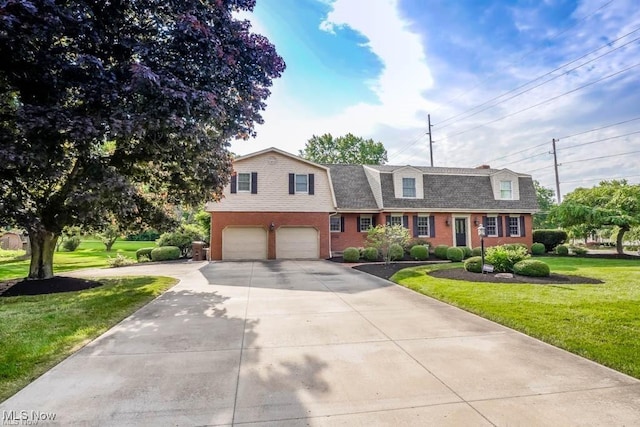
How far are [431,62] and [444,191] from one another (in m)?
11.0

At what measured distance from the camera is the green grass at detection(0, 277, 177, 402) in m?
4.05

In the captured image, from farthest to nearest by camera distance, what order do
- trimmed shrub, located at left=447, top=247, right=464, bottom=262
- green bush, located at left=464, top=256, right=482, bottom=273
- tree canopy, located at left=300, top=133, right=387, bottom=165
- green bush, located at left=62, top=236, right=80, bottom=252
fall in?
tree canopy, located at left=300, top=133, right=387, bottom=165 → green bush, located at left=62, top=236, right=80, bottom=252 → trimmed shrub, located at left=447, top=247, right=464, bottom=262 → green bush, located at left=464, top=256, right=482, bottom=273

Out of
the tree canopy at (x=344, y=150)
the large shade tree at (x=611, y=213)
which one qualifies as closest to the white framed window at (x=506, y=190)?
the large shade tree at (x=611, y=213)

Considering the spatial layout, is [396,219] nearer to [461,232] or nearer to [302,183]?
[461,232]

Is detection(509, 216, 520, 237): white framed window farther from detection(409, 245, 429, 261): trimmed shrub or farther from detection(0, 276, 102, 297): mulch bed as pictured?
detection(0, 276, 102, 297): mulch bed

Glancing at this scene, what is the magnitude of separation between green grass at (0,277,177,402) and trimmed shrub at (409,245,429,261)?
12.6 metres

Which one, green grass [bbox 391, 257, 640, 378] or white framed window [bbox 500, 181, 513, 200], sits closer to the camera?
green grass [bbox 391, 257, 640, 378]

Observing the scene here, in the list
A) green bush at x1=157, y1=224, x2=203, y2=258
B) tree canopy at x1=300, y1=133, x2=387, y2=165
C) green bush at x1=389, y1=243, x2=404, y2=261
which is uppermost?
tree canopy at x1=300, y1=133, x2=387, y2=165

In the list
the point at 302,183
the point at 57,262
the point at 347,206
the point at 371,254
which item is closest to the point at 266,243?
the point at 302,183

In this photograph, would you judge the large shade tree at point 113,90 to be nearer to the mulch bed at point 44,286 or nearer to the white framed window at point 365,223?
the mulch bed at point 44,286

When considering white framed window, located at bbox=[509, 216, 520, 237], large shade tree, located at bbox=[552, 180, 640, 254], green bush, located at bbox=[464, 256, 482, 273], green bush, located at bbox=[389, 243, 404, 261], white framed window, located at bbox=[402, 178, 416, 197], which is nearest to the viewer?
green bush, located at bbox=[464, 256, 482, 273]

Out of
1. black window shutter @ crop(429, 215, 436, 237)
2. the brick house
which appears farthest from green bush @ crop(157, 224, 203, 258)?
black window shutter @ crop(429, 215, 436, 237)

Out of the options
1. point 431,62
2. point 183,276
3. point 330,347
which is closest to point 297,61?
point 431,62

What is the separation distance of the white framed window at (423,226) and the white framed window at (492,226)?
406 centimetres
